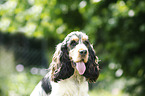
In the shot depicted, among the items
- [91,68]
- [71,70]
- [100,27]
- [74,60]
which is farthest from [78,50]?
[100,27]

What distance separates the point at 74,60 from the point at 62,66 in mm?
288

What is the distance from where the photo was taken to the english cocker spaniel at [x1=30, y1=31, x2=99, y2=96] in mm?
3449

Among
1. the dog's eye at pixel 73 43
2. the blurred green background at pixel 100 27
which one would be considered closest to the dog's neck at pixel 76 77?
the dog's eye at pixel 73 43

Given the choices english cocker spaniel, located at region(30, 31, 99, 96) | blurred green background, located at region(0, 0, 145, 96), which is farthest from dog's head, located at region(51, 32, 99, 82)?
blurred green background, located at region(0, 0, 145, 96)

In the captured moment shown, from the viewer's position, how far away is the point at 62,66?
3564 millimetres

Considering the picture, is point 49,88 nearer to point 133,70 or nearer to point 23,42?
point 133,70

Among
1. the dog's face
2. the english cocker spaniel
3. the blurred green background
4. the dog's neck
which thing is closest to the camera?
the dog's face

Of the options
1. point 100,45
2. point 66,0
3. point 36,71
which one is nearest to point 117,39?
point 100,45

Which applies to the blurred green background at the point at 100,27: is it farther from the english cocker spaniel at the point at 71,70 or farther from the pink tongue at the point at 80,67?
the pink tongue at the point at 80,67

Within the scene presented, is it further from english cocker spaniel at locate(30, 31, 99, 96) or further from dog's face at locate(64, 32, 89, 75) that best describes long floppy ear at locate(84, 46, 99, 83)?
dog's face at locate(64, 32, 89, 75)

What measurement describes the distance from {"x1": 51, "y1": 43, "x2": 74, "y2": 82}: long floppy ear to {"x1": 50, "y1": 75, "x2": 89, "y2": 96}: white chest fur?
0.29 feet

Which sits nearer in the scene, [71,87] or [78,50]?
[78,50]

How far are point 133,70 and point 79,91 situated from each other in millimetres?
3935

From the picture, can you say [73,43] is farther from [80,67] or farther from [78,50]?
[80,67]
